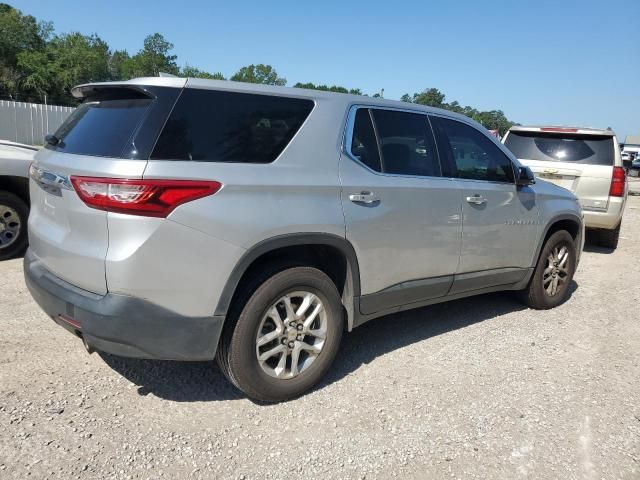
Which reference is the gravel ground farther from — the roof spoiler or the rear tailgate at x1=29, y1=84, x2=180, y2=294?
the roof spoiler

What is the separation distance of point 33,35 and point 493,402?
212 ft

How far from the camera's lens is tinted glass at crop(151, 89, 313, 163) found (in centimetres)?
269

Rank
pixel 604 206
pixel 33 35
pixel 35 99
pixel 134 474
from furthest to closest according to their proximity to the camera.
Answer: pixel 33 35
pixel 35 99
pixel 604 206
pixel 134 474

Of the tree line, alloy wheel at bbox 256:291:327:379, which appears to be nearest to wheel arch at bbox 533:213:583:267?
alloy wheel at bbox 256:291:327:379

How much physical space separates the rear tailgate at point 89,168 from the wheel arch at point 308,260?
0.66 m

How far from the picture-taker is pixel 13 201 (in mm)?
5641

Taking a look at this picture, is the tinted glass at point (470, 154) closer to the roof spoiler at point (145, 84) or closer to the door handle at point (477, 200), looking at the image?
the door handle at point (477, 200)

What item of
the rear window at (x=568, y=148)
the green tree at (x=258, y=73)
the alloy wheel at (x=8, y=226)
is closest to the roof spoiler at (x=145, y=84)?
the alloy wheel at (x=8, y=226)

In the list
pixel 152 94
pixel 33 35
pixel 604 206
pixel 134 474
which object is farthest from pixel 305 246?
pixel 33 35

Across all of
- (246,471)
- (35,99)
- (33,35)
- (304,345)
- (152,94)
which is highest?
(33,35)

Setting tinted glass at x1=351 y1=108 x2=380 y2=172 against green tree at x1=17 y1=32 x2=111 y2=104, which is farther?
green tree at x1=17 y1=32 x2=111 y2=104

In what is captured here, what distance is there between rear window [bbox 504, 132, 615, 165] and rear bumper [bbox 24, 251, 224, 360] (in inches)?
265

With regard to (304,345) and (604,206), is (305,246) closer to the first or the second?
(304,345)

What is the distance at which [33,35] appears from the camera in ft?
181
